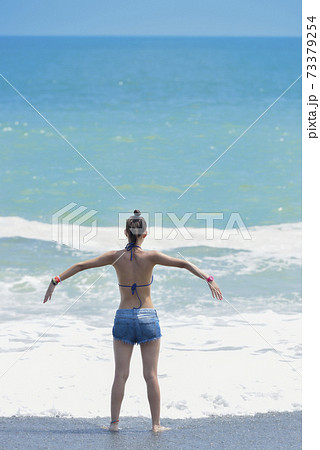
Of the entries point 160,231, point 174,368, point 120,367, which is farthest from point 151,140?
point 120,367

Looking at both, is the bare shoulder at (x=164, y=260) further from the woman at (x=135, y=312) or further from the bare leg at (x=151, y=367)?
the bare leg at (x=151, y=367)

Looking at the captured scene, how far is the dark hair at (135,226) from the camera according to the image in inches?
169

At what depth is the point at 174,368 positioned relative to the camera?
20.5 ft

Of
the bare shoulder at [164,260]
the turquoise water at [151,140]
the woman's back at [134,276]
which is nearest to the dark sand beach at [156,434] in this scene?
the woman's back at [134,276]

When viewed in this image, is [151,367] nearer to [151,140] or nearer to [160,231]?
[160,231]

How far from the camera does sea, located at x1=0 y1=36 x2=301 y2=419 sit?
589 centimetres

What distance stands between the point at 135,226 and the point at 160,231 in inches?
339

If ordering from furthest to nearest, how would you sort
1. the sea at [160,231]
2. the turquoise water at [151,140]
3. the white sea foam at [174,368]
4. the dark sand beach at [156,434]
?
the turquoise water at [151,140] → the sea at [160,231] → the white sea foam at [174,368] → the dark sand beach at [156,434]

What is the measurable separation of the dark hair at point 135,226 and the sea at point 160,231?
5.16ft

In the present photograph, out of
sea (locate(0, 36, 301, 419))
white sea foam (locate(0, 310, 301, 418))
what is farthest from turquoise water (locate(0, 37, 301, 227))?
white sea foam (locate(0, 310, 301, 418))

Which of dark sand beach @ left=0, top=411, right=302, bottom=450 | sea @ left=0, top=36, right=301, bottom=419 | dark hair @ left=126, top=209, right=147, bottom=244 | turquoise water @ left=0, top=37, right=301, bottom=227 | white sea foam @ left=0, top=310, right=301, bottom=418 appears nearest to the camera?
dark sand beach @ left=0, top=411, right=302, bottom=450

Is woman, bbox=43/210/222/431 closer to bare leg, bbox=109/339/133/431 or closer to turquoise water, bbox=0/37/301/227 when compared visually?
bare leg, bbox=109/339/133/431

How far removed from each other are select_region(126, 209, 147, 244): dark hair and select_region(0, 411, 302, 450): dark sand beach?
4.30ft

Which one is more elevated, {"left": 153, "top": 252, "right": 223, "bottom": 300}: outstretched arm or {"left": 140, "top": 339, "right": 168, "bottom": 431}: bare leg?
{"left": 153, "top": 252, "right": 223, "bottom": 300}: outstretched arm
